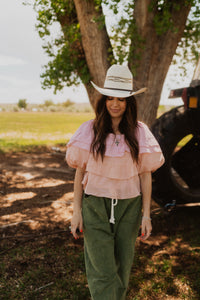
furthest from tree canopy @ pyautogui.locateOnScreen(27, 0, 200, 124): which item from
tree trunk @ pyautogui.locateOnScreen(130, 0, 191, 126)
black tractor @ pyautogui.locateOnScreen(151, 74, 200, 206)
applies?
black tractor @ pyautogui.locateOnScreen(151, 74, 200, 206)

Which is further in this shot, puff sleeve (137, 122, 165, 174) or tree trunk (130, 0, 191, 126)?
tree trunk (130, 0, 191, 126)

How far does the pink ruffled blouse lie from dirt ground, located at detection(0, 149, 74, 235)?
217 cm

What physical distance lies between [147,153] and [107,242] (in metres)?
0.68

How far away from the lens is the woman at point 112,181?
193 centimetres

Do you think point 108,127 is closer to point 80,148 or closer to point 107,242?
point 80,148

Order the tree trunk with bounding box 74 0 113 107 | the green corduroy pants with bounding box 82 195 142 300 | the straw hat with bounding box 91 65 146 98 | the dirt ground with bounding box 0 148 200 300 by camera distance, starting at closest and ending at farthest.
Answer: the green corduroy pants with bounding box 82 195 142 300 < the straw hat with bounding box 91 65 146 98 < the dirt ground with bounding box 0 148 200 300 < the tree trunk with bounding box 74 0 113 107

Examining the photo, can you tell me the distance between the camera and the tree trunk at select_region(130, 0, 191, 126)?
5473 mm

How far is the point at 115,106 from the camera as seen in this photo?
6.60ft

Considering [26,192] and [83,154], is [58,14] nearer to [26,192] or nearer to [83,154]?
[26,192]

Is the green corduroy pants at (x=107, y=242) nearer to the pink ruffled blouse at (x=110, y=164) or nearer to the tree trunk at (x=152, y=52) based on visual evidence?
the pink ruffled blouse at (x=110, y=164)

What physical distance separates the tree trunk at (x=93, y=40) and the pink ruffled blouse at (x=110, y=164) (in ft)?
12.0

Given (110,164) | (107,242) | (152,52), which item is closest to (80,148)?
(110,164)

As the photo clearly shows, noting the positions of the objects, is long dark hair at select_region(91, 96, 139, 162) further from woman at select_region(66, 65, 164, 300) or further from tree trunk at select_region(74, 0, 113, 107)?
tree trunk at select_region(74, 0, 113, 107)

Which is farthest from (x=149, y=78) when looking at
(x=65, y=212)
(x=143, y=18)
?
(x=65, y=212)
